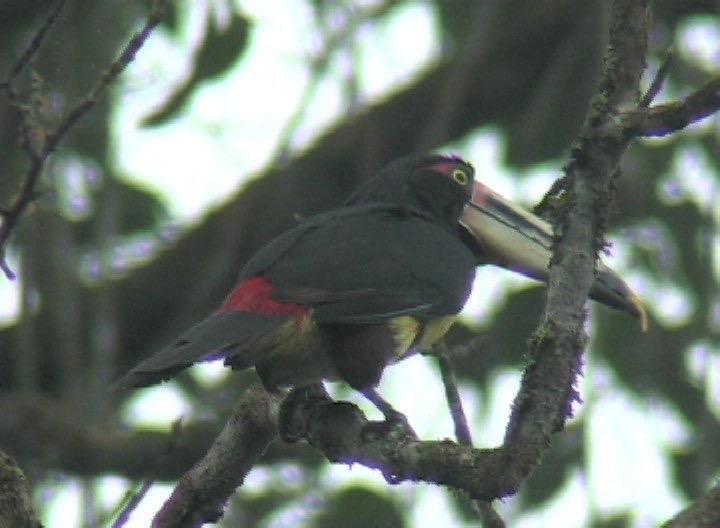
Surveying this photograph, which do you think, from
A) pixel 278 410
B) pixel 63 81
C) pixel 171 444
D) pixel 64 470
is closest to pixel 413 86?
pixel 63 81

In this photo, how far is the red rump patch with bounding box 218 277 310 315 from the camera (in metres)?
3.80

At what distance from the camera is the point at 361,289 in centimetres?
396

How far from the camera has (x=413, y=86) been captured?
20.4ft

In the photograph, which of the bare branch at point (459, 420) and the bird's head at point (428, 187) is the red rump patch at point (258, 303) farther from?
the bird's head at point (428, 187)

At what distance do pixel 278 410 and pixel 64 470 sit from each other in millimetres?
1507

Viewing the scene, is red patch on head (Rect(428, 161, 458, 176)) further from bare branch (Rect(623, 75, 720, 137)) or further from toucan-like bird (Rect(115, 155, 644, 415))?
bare branch (Rect(623, 75, 720, 137))

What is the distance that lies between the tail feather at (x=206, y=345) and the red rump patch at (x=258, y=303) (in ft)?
0.08

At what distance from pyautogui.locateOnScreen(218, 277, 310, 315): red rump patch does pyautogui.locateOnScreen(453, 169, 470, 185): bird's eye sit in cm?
101

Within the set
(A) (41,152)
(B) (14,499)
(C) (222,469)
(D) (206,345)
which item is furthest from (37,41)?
(C) (222,469)

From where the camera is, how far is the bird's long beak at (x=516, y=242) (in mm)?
4559

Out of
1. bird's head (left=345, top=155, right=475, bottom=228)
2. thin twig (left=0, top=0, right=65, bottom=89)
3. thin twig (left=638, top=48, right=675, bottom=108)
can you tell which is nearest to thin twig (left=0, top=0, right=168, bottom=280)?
thin twig (left=0, top=0, right=65, bottom=89)

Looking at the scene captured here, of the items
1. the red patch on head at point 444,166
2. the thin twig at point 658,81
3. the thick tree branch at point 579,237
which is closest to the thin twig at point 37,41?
the thick tree branch at point 579,237

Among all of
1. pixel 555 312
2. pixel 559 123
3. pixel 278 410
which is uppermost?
pixel 559 123

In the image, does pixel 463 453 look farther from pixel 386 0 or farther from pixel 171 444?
pixel 386 0
